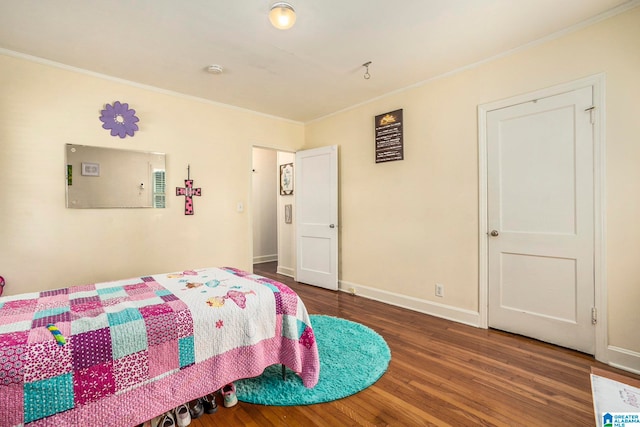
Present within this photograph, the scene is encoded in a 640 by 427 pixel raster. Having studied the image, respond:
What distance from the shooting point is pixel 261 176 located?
6707 millimetres

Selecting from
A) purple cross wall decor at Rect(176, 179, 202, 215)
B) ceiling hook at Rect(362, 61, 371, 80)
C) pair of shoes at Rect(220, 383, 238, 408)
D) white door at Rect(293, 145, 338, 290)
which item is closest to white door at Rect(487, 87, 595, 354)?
ceiling hook at Rect(362, 61, 371, 80)

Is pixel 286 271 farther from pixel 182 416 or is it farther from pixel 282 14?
pixel 282 14

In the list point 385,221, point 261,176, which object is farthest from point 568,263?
point 261,176

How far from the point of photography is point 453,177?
3164 mm

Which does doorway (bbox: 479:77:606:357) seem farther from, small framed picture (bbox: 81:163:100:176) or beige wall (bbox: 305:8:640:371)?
small framed picture (bbox: 81:163:100:176)

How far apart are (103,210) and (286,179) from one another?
2989 mm

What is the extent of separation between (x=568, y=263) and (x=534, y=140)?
1077 millimetres

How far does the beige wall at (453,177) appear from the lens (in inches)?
86.6

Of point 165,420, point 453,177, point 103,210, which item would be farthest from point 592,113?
point 103,210

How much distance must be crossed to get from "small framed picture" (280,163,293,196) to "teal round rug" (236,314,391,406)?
10.2ft

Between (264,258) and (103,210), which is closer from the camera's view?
(103,210)

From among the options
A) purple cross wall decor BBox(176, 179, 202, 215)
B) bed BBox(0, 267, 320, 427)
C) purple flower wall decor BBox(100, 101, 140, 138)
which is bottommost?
bed BBox(0, 267, 320, 427)

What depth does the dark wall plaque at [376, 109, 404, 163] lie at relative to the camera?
359 cm

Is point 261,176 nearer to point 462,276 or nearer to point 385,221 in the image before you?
point 385,221
